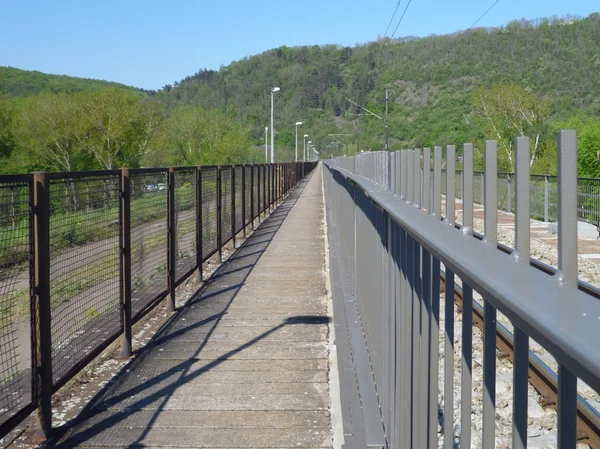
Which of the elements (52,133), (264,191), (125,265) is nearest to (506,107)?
(264,191)

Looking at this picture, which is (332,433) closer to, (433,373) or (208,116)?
(433,373)

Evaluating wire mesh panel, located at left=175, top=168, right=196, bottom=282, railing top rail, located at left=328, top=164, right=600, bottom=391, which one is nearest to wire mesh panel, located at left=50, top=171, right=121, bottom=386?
wire mesh panel, located at left=175, top=168, right=196, bottom=282

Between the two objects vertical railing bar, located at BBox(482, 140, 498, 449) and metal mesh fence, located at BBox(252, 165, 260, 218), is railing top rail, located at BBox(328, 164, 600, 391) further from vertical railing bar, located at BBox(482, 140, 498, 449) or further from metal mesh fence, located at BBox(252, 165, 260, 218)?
metal mesh fence, located at BBox(252, 165, 260, 218)

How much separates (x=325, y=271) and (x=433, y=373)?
9.97 m

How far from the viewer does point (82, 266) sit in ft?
19.7

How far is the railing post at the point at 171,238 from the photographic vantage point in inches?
347

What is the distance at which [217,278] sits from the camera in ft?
38.5

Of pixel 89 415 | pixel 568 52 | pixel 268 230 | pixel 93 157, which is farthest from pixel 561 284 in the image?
pixel 93 157

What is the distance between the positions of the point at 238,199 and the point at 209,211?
15.9ft

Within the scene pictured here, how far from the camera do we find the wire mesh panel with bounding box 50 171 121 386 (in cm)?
540

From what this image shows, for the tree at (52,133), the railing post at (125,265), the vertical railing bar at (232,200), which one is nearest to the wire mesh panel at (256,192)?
the vertical railing bar at (232,200)

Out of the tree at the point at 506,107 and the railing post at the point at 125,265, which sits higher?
the tree at the point at 506,107

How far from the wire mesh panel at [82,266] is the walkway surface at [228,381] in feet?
1.31

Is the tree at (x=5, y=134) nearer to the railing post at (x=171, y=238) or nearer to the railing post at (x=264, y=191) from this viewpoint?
the railing post at (x=264, y=191)
